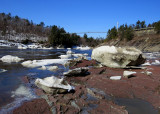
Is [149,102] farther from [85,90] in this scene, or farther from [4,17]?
[4,17]

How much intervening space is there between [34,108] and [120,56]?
5.85 m

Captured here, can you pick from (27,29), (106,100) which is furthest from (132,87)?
(27,29)

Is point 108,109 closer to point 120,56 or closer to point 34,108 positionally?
point 34,108

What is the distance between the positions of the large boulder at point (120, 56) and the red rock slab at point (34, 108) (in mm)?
5516

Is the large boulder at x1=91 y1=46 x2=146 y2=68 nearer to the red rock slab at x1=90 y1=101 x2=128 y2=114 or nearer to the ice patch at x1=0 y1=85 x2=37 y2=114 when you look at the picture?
the red rock slab at x1=90 y1=101 x2=128 y2=114

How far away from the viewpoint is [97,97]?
152 inches

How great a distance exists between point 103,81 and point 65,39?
76683mm

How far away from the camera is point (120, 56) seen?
7.66 meters

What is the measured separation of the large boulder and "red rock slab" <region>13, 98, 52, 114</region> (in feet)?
18.1

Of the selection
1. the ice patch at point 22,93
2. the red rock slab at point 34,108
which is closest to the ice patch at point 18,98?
the ice patch at point 22,93

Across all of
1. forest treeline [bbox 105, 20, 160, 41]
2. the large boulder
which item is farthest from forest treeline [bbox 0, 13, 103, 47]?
A: the large boulder

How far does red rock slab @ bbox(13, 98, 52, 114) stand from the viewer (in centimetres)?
289

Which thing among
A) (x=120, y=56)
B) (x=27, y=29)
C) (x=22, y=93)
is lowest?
(x=22, y=93)

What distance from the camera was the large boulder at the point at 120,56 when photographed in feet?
25.1
